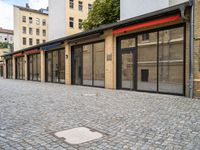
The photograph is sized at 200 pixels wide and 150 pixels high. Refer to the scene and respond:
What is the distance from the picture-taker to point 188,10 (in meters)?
8.95

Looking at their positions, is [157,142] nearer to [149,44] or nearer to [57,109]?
[57,109]

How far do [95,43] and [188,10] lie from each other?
710 cm

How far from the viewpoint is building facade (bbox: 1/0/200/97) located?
Result: 895cm

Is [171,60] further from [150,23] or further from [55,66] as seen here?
[55,66]

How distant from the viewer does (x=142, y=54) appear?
448 inches

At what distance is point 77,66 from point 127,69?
5.67m

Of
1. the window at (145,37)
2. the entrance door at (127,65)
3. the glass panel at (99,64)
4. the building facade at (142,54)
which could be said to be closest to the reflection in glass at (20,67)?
the building facade at (142,54)

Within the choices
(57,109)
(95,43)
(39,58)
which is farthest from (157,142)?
(39,58)

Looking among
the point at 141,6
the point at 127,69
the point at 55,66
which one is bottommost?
the point at 127,69

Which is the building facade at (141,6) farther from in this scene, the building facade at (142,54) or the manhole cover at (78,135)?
the manhole cover at (78,135)

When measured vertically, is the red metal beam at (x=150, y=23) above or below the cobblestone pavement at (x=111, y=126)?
above

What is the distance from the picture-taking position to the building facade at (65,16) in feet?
112

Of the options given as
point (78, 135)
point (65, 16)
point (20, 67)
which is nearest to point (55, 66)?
point (20, 67)

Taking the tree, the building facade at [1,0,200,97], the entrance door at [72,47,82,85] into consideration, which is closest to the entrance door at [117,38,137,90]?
the building facade at [1,0,200,97]
